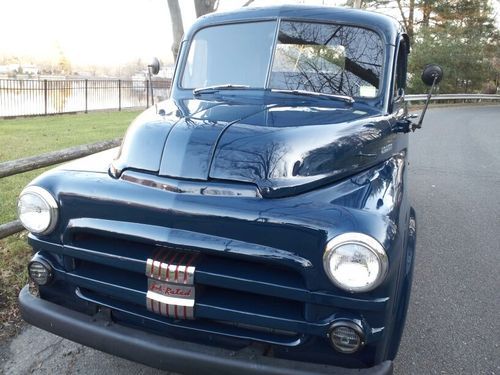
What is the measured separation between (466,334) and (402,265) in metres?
1.32

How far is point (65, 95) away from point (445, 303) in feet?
58.6

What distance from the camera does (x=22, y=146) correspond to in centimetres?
887

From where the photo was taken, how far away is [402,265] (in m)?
2.42

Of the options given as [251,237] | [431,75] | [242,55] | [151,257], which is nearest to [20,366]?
[151,257]

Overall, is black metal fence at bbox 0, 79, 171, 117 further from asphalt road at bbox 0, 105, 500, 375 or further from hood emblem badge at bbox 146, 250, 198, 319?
hood emblem badge at bbox 146, 250, 198, 319

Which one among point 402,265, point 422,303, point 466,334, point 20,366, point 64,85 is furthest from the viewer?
point 64,85

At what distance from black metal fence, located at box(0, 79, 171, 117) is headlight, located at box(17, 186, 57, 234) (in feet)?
40.5

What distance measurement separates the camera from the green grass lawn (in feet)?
12.0

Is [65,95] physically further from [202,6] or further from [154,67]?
[154,67]

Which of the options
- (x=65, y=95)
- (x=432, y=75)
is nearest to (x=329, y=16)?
(x=432, y=75)

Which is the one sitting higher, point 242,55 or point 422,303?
point 242,55

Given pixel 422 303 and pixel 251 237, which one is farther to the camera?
pixel 422 303

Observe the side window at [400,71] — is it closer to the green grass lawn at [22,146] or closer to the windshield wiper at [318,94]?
the windshield wiper at [318,94]

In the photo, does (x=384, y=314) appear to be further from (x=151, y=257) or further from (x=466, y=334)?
(x=466, y=334)
